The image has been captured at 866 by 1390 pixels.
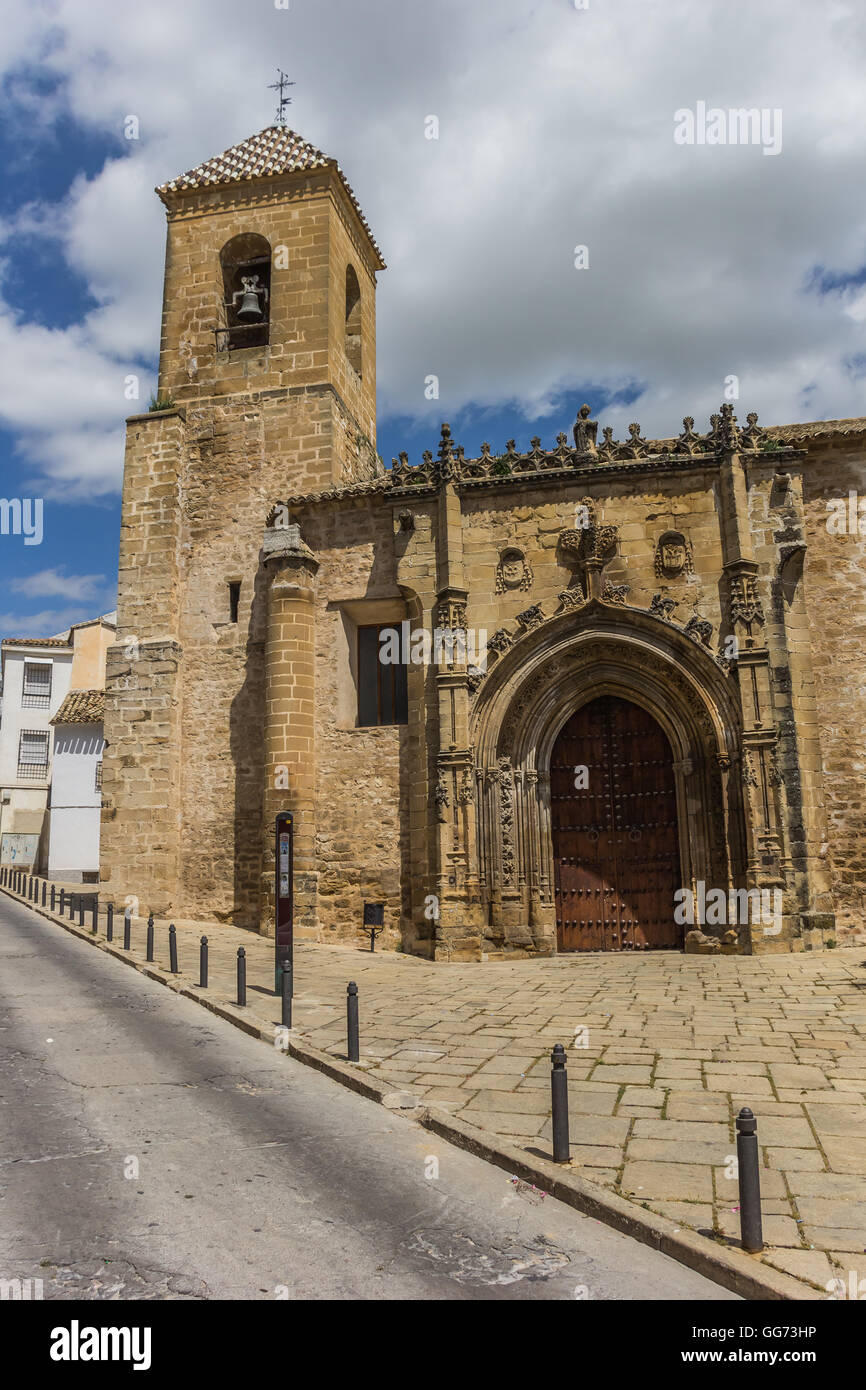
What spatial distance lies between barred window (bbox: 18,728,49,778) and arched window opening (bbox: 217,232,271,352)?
26.6 metres

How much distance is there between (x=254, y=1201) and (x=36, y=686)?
3960cm

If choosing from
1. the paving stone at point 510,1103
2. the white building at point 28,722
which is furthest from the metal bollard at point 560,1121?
the white building at point 28,722

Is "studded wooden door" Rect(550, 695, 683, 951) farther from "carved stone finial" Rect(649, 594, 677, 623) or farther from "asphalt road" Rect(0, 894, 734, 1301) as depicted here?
"asphalt road" Rect(0, 894, 734, 1301)

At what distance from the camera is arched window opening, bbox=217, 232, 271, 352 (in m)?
18.3

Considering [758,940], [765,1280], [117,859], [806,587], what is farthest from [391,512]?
[765,1280]

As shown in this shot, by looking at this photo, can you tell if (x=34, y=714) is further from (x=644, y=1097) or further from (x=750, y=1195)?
(x=750, y=1195)

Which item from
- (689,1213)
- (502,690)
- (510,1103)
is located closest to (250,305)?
(502,690)

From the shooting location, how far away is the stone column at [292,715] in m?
14.8

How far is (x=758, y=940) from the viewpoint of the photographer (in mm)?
12539

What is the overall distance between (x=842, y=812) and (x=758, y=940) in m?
2.48

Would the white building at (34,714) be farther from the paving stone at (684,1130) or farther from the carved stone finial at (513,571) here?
the paving stone at (684,1130)

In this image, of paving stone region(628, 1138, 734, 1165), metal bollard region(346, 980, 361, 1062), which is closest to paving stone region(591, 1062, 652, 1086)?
paving stone region(628, 1138, 734, 1165)

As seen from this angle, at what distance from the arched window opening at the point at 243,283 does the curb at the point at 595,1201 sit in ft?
49.9

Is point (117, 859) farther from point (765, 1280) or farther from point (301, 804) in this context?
point (765, 1280)
